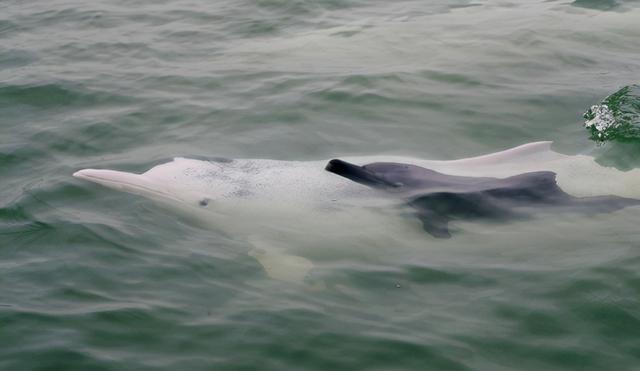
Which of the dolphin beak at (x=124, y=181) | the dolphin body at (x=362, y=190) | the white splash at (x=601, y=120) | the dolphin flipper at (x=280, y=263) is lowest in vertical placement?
the dolphin flipper at (x=280, y=263)

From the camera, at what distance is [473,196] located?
26.7 ft

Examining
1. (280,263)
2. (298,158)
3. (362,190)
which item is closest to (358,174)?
(362,190)

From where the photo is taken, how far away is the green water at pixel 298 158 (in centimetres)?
628

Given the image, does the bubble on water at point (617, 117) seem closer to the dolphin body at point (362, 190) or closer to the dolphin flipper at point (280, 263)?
the dolphin body at point (362, 190)

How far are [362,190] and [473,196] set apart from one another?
0.99m

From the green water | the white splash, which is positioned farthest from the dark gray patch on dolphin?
the white splash

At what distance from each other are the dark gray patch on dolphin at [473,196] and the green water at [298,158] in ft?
0.57

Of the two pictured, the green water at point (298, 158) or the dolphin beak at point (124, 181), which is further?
the dolphin beak at point (124, 181)

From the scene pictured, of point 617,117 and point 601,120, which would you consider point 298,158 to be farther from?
point 617,117

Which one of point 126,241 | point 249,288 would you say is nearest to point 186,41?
point 126,241

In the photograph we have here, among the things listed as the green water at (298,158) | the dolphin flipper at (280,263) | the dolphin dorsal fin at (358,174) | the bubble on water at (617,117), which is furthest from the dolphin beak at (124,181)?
the bubble on water at (617,117)

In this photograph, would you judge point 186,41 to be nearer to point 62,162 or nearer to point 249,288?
point 62,162

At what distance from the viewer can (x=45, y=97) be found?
1191 cm

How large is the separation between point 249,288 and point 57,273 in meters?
1.52
